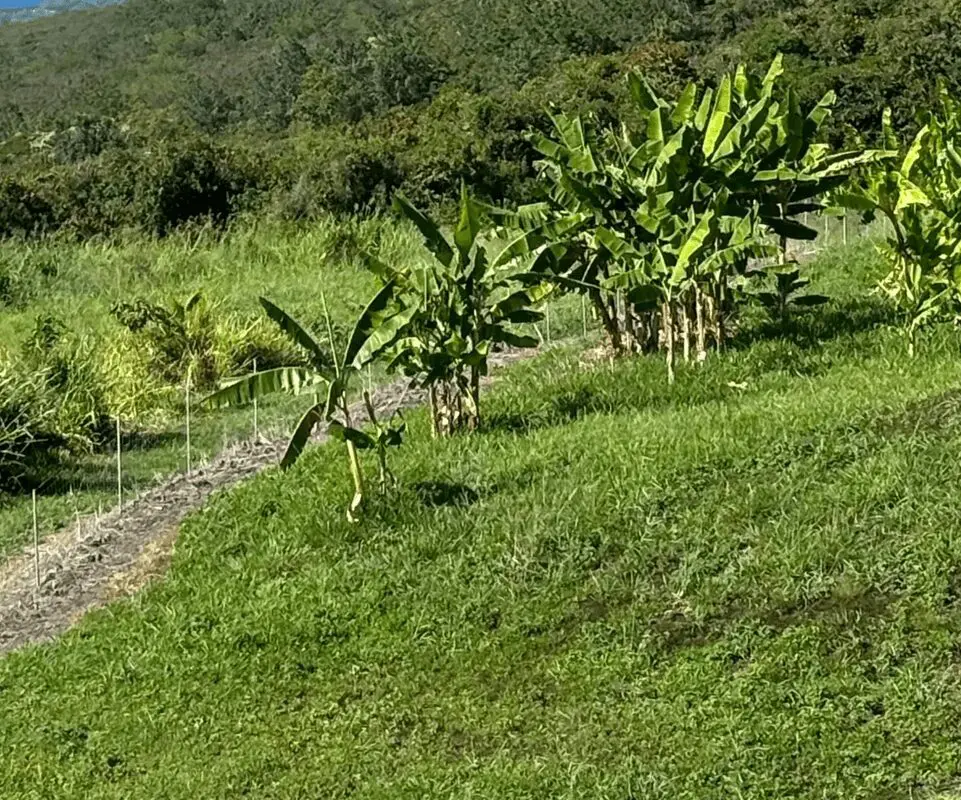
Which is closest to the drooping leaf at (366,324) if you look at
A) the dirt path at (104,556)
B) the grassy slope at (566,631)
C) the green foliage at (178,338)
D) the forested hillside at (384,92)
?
the grassy slope at (566,631)

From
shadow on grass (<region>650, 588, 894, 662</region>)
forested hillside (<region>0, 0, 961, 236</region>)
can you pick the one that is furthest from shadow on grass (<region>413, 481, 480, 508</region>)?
forested hillside (<region>0, 0, 961, 236</region>)

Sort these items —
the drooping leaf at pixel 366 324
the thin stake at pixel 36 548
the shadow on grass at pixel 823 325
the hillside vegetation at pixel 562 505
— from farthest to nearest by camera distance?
the shadow on grass at pixel 823 325 < the thin stake at pixel 36 548 < the drooping leaf at pixel 366 324 < the hillside vegetation at pixel 562 505

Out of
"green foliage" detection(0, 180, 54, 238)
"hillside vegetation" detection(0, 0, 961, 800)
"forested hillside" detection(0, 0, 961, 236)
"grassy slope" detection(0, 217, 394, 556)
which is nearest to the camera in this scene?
"hillside vegetation" detection(0, 0, 961, 800)

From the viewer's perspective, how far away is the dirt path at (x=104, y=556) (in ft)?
20.6

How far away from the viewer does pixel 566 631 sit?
510 cm

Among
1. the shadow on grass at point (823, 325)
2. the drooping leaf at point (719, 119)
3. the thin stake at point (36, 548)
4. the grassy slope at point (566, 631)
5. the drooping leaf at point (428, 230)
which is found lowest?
the thin stake at point (36, 548)

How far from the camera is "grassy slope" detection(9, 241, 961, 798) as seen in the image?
428cm

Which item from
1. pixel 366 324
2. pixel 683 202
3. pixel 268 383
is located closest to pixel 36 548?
pixel 268 383

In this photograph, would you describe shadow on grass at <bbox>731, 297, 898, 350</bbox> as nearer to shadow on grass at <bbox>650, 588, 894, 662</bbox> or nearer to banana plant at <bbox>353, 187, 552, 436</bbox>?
banana plant at <bbox>353, 187, 552, 436</bbox>

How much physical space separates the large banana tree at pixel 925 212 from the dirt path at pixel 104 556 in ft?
11.8

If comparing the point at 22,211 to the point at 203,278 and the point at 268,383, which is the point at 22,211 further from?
the point at 268,383

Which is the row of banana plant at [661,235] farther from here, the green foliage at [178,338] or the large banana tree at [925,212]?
the green foliage at [178,338]

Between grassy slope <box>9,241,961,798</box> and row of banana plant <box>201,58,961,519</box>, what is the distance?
24.8 inches

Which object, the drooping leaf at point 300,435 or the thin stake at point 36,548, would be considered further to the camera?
the thin stake at point 36,548
